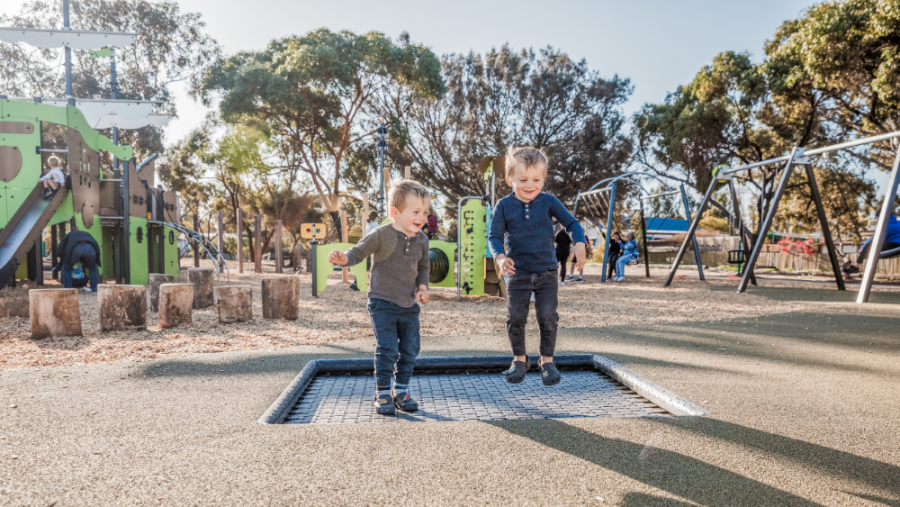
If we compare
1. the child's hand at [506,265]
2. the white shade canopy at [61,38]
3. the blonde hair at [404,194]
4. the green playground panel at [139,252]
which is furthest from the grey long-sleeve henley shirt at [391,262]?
the white shade canopy at [61,38]

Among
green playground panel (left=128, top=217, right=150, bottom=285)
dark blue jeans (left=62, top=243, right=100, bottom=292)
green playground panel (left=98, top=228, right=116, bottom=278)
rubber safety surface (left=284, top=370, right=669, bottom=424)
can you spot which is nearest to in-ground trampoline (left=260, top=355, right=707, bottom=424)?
rubber safety surface (left=284, top=370, right=669, bottom=424)

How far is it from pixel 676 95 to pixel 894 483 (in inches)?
995

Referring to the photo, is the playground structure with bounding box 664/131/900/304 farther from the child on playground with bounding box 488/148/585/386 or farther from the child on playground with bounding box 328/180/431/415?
the child on playground with bounding box 328/180/431/415

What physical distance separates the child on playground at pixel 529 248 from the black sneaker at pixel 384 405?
81 centimetres

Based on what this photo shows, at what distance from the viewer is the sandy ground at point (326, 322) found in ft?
16.5

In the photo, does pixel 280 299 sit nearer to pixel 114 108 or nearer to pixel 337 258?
pixel 337 258

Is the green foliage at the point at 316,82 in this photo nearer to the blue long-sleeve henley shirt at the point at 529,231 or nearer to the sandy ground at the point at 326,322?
the sandy ground at the point at 326,322

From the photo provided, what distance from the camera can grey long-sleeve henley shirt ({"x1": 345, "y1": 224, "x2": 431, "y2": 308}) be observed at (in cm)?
304

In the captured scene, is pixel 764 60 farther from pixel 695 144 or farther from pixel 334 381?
pixel 334 381

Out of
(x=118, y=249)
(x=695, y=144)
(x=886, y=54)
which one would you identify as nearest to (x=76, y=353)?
(x=118, y=249)

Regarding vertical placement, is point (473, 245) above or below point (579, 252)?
above

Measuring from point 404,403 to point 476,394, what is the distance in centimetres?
61

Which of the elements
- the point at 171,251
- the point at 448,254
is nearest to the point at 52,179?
the point at 171,251

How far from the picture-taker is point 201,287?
8.48 meters
